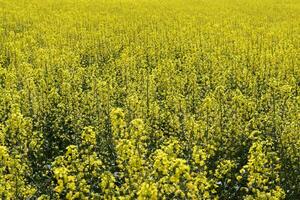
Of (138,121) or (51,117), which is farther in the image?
(51,117)

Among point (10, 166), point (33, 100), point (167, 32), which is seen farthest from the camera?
point (167, 32)

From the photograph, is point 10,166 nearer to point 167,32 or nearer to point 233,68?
point 233,68

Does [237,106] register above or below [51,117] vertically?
above

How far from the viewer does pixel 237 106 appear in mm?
9672

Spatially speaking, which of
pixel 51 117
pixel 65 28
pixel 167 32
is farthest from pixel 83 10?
pixel 51 117

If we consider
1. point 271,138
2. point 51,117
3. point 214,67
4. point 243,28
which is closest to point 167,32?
point 243,28

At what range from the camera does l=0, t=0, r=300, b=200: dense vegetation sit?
653 centimetres

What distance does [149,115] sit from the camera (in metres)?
9.50

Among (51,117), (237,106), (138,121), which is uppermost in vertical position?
(138,121)

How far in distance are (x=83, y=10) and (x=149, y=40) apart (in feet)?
39.1

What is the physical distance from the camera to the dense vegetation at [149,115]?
6531 millimetres

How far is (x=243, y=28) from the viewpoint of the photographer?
74.6 ft

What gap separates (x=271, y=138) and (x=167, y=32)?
11.8m

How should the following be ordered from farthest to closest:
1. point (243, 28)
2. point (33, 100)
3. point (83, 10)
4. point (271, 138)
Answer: point (83, 10) → point (243, 28) → point (33, 100) → point (271, 138)
